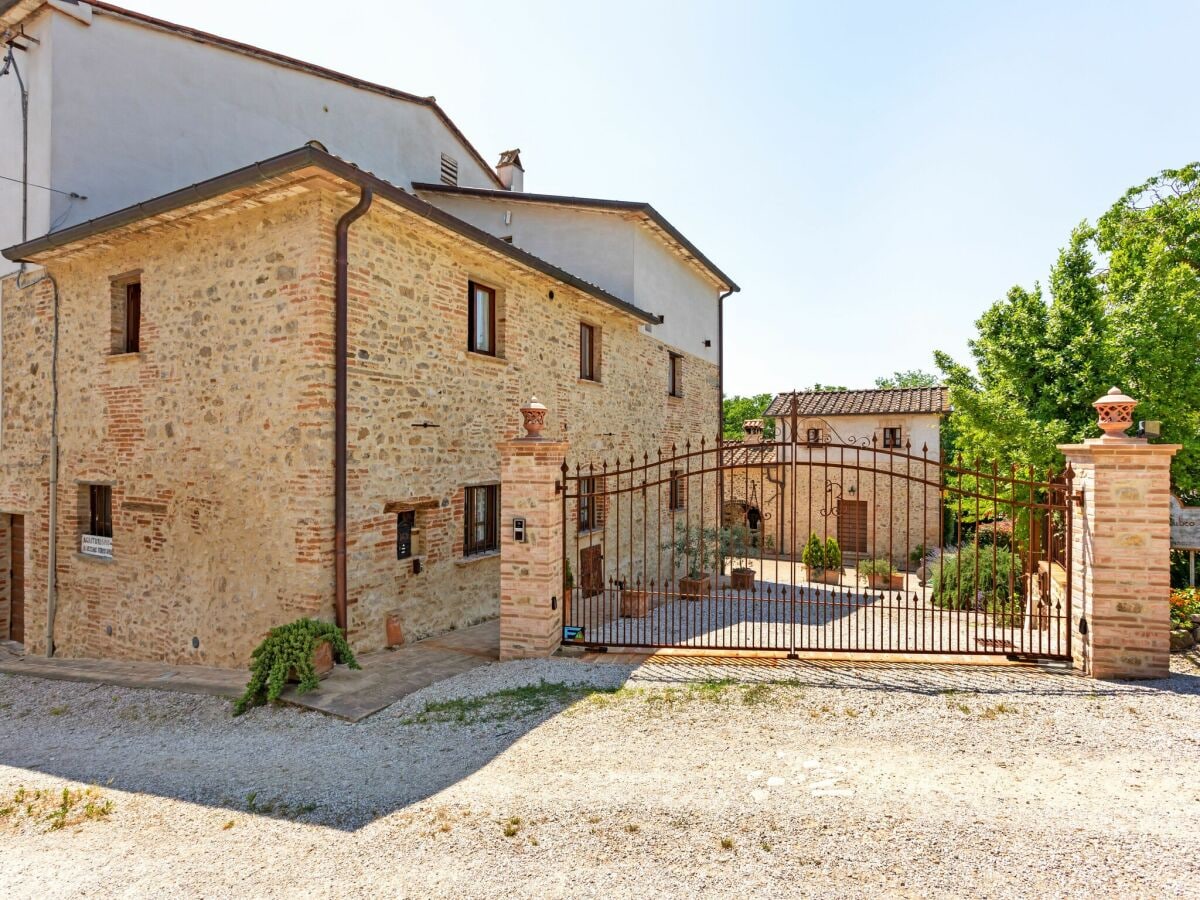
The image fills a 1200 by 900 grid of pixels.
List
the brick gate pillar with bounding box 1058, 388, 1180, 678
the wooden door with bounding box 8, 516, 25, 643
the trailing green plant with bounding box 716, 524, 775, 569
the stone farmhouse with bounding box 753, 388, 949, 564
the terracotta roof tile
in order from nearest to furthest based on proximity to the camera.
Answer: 1. the brick gate pillar with bounding box 1058, 388, 1180, 678
2. the wooden door with bounding box 8, 516, 25, 643
3. the trailing green plant with bounding box 716, 524, 775, 569
4. the stone farmhouse with bounding box 753, 388, 949, 564
5. the terracotta roof tile

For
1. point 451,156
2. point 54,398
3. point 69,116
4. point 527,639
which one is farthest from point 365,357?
point 451,156

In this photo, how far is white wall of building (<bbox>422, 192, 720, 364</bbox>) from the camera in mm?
13625

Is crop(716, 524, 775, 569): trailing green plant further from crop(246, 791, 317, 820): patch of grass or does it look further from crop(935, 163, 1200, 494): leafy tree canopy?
crop(246, 791, 317, 820): patch of grass

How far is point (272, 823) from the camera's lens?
13.1ft

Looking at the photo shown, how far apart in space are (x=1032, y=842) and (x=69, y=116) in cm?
1367

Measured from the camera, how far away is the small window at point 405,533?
7.92 m

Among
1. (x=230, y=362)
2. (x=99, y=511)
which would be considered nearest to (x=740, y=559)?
(x=230, y=362)

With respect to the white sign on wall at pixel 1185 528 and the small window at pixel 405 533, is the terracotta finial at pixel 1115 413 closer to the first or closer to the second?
the white sign on wall at pixel 1185 528

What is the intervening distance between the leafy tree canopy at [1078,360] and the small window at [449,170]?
12404mm

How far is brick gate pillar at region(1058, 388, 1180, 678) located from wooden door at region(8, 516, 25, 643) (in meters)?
14.7

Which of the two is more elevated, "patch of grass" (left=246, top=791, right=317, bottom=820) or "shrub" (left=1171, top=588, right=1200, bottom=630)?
"shrub" (left=1171, top=588, right=1200, bottom=630)

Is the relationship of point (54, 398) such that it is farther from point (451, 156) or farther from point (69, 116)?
point (451, 156)

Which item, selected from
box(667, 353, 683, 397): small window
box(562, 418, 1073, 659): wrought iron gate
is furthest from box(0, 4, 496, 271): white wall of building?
box(667, 353, 683, 397): small window

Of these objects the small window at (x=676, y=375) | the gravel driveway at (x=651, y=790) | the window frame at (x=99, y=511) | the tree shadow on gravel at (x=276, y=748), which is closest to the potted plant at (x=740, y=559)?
the small window at (x=676, y=375)
